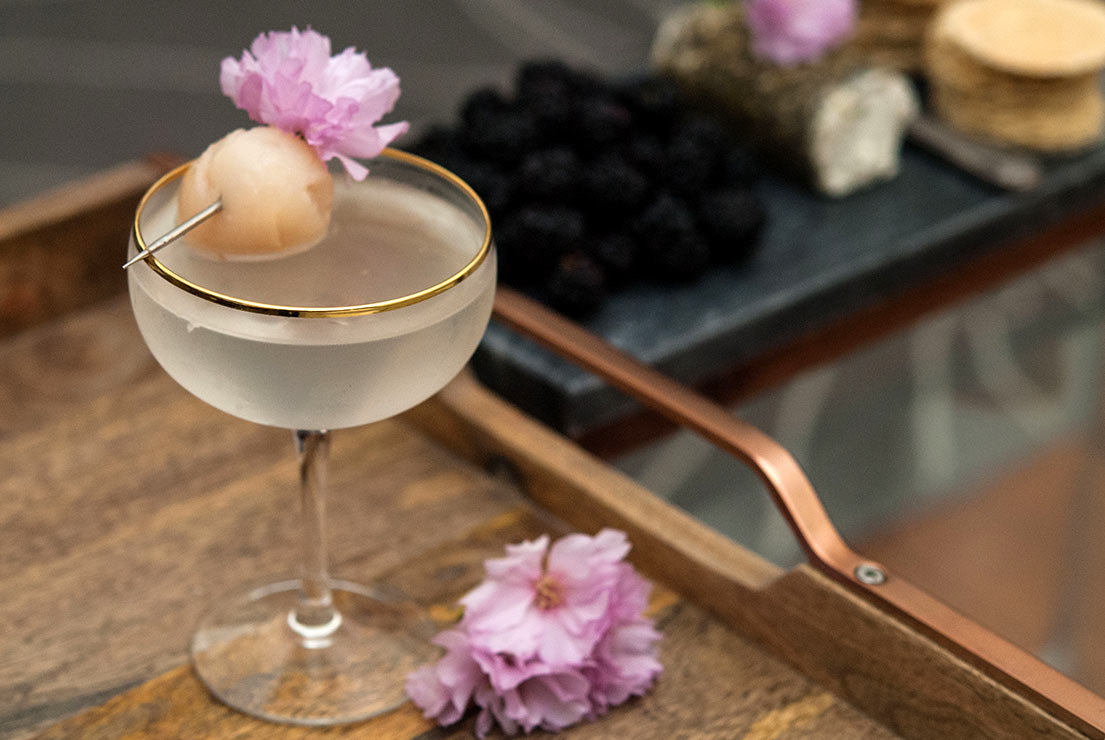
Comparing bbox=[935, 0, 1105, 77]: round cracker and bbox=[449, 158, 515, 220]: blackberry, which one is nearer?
bbox=[449, 158, 515, 220]: blackberry

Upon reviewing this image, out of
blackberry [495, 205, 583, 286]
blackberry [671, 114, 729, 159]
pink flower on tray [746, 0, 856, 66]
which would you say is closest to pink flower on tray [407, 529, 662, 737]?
blackberry [495, 205, 583, 286]

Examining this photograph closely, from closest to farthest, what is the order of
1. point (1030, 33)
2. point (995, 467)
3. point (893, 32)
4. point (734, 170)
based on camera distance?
point (734, 170)
point (1030, 33)
point (893, 32)
point (995, 467)

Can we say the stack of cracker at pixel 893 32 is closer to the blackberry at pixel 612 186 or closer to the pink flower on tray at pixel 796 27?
the pink flower on tray at pixel 796 27

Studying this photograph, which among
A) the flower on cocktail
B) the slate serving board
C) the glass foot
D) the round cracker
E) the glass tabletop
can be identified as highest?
the flower on cocktail

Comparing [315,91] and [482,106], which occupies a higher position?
[315,91]

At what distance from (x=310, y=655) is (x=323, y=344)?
8.2 inches

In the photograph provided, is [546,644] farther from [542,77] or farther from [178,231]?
[542,77]

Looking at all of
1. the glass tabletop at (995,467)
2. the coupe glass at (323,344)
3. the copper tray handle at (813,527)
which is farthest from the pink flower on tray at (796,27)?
the coupe glass at (323,344)

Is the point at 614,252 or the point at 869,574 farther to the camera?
the point at 614,252

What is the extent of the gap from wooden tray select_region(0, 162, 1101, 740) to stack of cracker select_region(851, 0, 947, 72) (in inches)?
28.5

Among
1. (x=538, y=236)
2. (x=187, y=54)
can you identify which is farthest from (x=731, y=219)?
(x=187, y=54)

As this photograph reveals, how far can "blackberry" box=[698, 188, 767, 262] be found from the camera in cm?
101

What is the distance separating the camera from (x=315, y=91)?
Result: 20.7 inches

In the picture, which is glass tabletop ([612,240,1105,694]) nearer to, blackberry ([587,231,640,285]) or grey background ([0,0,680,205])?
blackberry ([587,231,640,285])
